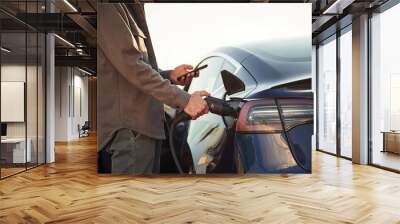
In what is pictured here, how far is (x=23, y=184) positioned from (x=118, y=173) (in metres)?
1.50

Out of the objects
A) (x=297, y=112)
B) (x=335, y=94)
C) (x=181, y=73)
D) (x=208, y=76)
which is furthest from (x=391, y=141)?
(x=181, y=73)

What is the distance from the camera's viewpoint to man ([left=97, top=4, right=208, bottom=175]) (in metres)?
6.30

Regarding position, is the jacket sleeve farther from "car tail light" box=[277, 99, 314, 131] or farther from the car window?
"car tail light" box=[277, 99, 314, 131]

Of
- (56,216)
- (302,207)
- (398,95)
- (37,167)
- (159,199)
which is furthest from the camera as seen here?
(37,167)

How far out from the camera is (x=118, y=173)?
6555mm

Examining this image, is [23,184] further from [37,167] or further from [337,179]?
[337,179]

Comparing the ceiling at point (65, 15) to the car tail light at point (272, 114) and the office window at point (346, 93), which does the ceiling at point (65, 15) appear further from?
the car tail light at point (272, 114)

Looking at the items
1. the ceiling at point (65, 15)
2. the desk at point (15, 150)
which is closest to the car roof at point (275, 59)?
the ceiling at point (65, 15)

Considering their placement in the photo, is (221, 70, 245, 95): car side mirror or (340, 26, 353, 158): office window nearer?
(221, 70, 245, 95): car side mirror

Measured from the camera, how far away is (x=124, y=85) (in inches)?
250

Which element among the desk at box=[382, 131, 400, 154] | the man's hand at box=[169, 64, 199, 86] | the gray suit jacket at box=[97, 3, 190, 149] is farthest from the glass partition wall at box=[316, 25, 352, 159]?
the gray suit jacket at box=[97, 3, 190, 149]

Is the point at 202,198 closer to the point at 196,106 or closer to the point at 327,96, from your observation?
the point at 196,106

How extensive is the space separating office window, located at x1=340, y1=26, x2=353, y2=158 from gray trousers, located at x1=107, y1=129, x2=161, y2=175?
4.85 meters

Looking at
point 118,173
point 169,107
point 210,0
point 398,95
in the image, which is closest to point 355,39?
point 398,95
